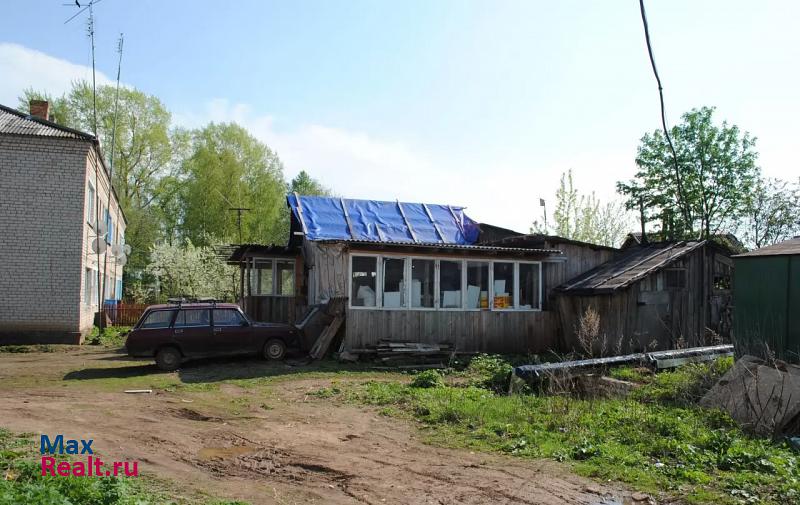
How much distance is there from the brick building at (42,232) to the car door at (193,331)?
6381mm

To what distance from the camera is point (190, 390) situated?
11.7 meters

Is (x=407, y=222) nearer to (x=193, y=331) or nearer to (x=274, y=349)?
(x=274, y=349)

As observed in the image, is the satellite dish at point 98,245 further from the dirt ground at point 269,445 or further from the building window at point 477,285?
the building window at point 477,285

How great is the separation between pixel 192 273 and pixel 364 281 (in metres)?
23.0

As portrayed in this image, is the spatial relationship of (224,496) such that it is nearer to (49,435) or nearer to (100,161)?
(49,435)

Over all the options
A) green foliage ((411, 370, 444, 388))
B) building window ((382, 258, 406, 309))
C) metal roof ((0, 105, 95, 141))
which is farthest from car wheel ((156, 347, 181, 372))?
metal roof ((0, 105, 95, 141))

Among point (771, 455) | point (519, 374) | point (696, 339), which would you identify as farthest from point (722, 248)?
point (771, 455)

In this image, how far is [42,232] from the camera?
1836 centimetres

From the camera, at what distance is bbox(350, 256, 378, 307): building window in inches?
627

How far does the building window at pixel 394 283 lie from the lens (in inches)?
639

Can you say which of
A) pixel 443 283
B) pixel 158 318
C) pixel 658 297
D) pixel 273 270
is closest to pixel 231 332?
pixel 158 318

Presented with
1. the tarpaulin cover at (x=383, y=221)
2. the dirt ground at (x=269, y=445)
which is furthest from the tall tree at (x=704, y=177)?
the dirt ground at (x=269, y=445)

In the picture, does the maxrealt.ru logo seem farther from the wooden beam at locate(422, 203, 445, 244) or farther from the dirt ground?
the wooden beam at locate(422, 203, 445, 244)

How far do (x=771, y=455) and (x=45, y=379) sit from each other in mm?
13260
